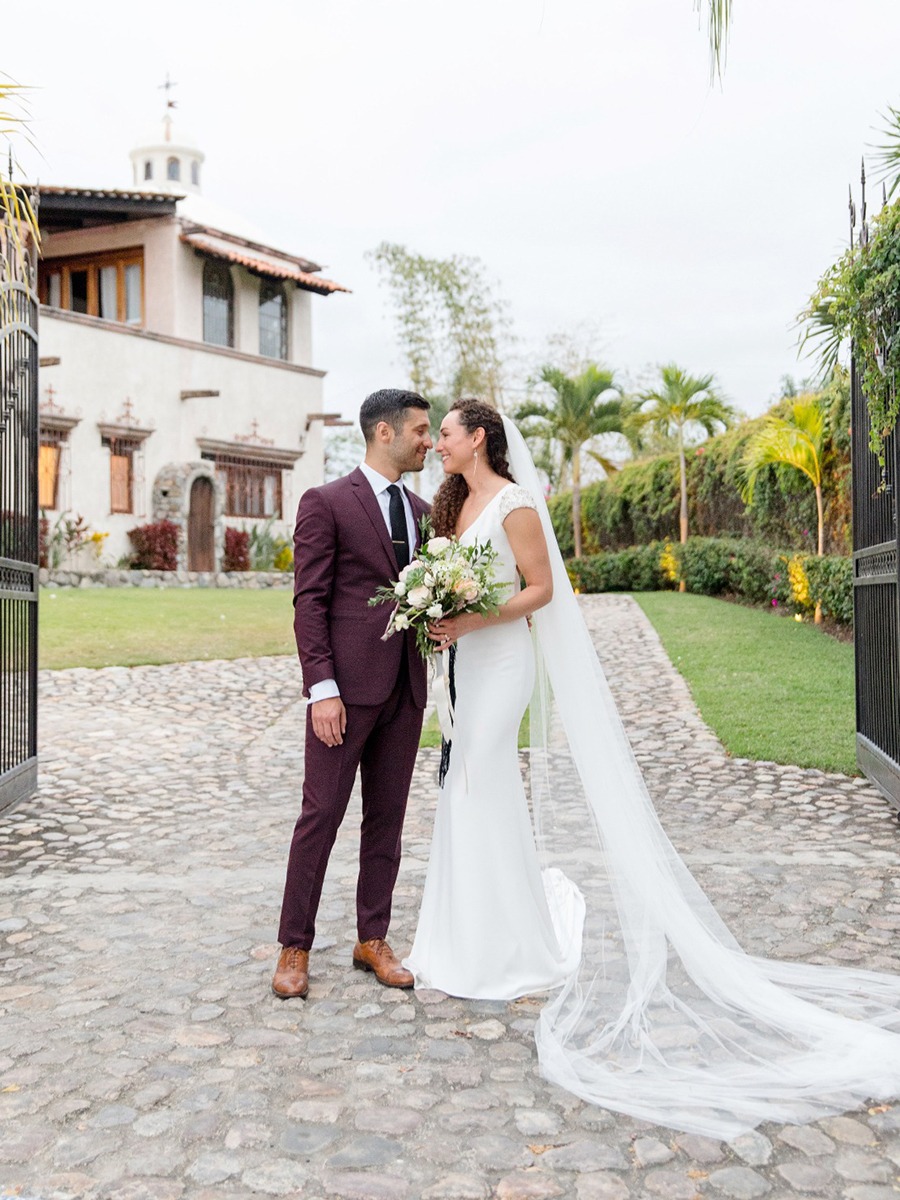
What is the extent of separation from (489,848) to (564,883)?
79 cm

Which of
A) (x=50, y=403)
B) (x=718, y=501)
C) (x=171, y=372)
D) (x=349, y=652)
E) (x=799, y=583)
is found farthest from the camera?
(x=171, y=372)

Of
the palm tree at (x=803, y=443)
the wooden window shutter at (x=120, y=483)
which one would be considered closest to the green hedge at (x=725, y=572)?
the palm tree at (x=803, y=443)

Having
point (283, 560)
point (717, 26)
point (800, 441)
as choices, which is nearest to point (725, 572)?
point (800, 441)

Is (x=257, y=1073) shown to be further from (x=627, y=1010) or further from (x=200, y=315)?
(x=200, y=315)

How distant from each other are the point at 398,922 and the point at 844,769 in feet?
15.1

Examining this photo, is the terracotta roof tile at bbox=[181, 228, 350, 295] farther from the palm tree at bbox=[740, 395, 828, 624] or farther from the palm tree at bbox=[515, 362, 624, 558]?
the palm tree at bbox=[740, 395, 828, 624]

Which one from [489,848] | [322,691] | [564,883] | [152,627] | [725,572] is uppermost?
[725,572]

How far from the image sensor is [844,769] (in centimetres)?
841

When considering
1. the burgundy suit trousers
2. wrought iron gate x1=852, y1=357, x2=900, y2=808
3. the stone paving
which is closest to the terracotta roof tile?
the stone paving

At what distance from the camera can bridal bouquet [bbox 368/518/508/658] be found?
3.97m

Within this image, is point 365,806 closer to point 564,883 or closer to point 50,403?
point 564,883

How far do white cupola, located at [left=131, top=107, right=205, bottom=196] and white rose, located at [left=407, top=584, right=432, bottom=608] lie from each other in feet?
108

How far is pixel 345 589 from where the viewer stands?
424 centimetres

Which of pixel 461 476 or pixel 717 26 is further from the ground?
pixel 717 26
